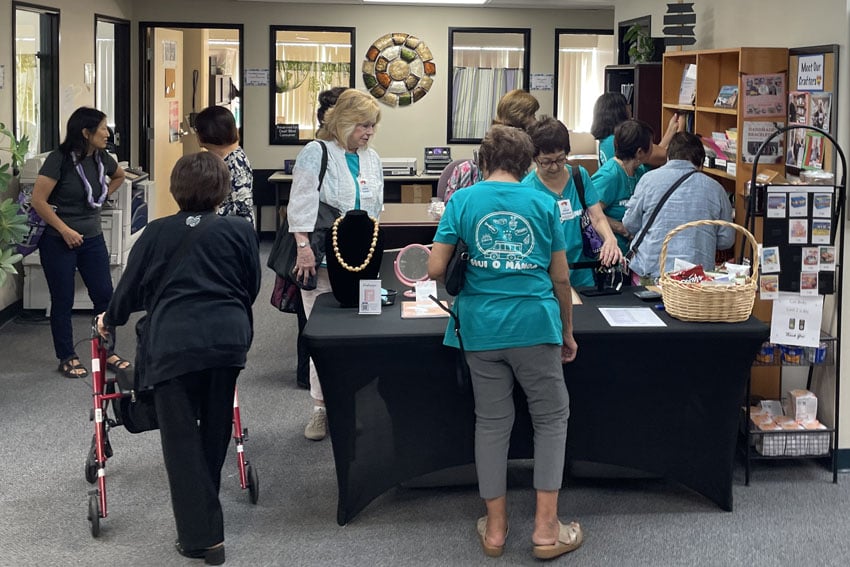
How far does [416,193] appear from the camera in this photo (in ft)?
34.2

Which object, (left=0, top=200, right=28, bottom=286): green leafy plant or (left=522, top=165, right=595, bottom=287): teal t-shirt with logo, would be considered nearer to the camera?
(left=522, top=165, right=595, bottom=287): teal t-shirt with logo

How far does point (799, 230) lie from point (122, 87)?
Result: 304 inches

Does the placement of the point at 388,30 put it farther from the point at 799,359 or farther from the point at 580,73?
the point at 799,359

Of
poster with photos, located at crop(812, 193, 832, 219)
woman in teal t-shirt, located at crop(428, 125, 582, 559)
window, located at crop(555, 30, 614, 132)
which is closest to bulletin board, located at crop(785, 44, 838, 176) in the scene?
poster with photos, located at crop(812, 193, 832, 219)

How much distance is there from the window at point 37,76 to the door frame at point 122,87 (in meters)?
2.15

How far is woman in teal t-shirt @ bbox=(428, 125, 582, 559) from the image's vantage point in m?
3.42

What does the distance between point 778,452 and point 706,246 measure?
93 cm

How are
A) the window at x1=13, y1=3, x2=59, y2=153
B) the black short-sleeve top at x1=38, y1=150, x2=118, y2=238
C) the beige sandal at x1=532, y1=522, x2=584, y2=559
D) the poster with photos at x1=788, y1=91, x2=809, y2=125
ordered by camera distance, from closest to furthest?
1. the beige sandal at x1=532, y1=522, x2=584, y2=559
2. the poster with photos at x1=788, y1=91, x2=809, y2=125
3. the black short-sleeve top at x1=38, y1=150, x2=118, y2=238
4. the window at x1=13, y1=3, x2=59, y2=153

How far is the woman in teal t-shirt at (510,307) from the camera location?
3420 mm

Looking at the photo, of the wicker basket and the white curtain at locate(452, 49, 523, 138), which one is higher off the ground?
the white curtain at locate(452, 49, 523, 138)

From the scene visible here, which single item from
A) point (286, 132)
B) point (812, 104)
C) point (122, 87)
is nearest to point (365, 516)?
point (812, 104)

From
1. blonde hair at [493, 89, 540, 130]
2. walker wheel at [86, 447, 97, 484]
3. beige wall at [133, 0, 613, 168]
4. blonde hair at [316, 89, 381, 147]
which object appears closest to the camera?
walker wheel at [86, 447, 97, 484]

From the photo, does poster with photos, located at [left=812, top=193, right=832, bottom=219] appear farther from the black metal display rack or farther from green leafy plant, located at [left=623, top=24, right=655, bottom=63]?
green leafy plant, located at [left=623, top=24, right=655, bottom=63]

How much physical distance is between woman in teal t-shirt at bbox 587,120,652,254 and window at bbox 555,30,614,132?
611 centimetres
